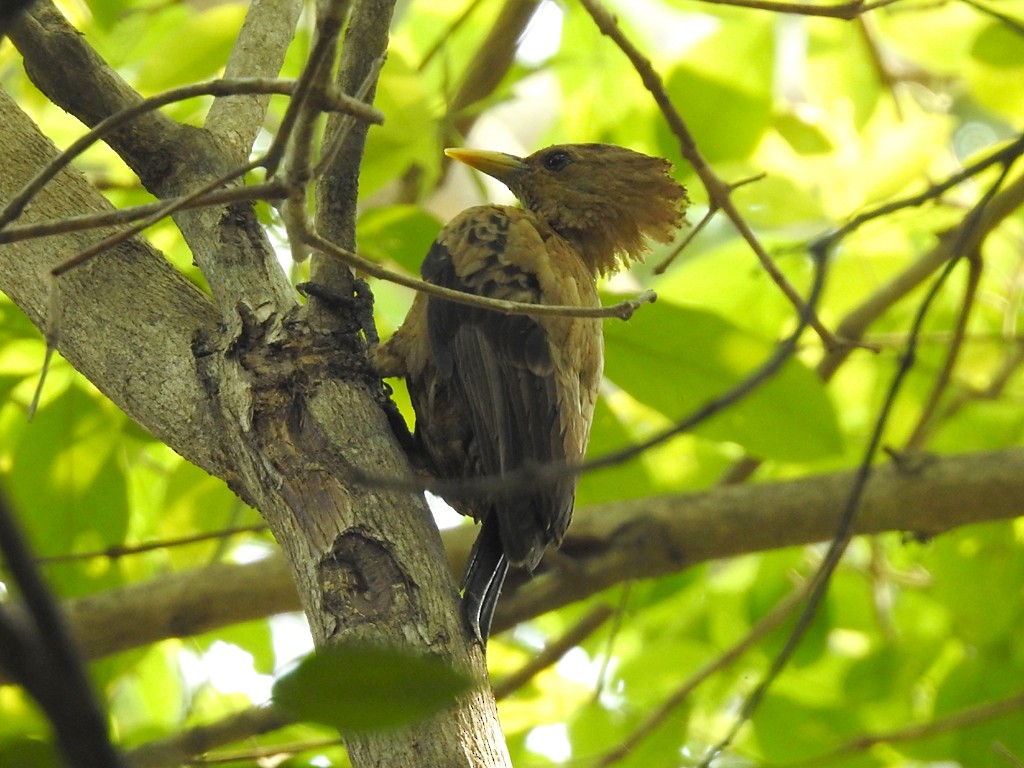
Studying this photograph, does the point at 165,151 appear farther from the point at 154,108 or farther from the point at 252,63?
the point at 154,108

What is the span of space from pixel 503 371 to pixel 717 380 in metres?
0.54

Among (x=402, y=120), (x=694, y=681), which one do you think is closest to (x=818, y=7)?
(x=402, y=120)

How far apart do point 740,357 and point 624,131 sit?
144 cm

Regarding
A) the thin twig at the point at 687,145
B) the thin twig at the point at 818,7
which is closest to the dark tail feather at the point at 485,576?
the thin twig at the point at 687,145

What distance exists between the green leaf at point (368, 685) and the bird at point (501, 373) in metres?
1.42

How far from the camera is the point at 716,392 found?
105 inches

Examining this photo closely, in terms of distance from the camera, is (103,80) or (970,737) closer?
(103,80)

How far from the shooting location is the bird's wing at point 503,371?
244 centimetres

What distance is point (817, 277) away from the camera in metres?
1.35

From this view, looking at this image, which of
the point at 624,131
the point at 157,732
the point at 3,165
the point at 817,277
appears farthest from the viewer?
the point at 624,131

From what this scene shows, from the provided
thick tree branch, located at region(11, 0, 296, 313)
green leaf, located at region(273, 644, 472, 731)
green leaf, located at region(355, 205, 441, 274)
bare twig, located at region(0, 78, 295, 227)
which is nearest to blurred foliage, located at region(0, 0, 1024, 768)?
green leaf, located at region(355, 205, 441, 274)

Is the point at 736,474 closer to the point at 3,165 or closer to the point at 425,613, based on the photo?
the point at 425,613

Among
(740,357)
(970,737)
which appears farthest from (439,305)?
(970,737)

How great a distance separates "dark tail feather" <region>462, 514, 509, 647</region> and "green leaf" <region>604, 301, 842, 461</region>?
20.7 inches
